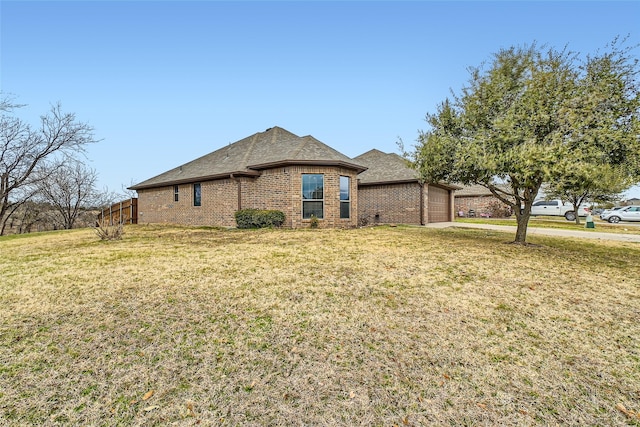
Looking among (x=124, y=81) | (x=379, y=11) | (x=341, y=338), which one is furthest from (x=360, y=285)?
(x=124, y=81)

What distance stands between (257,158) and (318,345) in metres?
13.3

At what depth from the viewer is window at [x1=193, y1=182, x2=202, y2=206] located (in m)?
16.5

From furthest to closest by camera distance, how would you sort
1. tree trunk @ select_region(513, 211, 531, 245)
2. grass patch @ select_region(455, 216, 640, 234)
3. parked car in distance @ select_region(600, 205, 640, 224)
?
parked car in distance @ select_region(600, 205, 640, 224) → grass patch @ select_region(455, 216, 640, 234) → tree trunk @ select_region(513, 211, 531, 245)

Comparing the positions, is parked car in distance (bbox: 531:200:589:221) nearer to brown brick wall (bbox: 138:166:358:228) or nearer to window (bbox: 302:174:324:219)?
brown brick wall (bbox: 138:166:358:228)

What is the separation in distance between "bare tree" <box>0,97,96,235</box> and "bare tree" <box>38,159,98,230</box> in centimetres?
254

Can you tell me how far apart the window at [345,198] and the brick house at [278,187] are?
4 centimetres

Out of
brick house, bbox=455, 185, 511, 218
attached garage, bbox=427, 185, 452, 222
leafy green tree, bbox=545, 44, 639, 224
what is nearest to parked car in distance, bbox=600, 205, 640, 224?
brick house, bbox=455, 185, 511, 218

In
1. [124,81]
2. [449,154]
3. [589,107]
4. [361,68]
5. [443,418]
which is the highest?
[361,68]

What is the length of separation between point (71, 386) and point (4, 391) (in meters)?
0.52

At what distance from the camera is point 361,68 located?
16.3 m

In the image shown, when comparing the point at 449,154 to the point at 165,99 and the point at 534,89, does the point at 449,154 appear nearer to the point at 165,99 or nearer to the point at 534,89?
the point at 534,89

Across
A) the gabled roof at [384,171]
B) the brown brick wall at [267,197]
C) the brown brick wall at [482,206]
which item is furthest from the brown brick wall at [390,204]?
the brown brick wall at [482,206]

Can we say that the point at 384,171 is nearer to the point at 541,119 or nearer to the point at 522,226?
the point at 522,226

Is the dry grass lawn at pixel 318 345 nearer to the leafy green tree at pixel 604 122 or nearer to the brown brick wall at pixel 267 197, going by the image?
the leafy green tree at pixel 604 122
